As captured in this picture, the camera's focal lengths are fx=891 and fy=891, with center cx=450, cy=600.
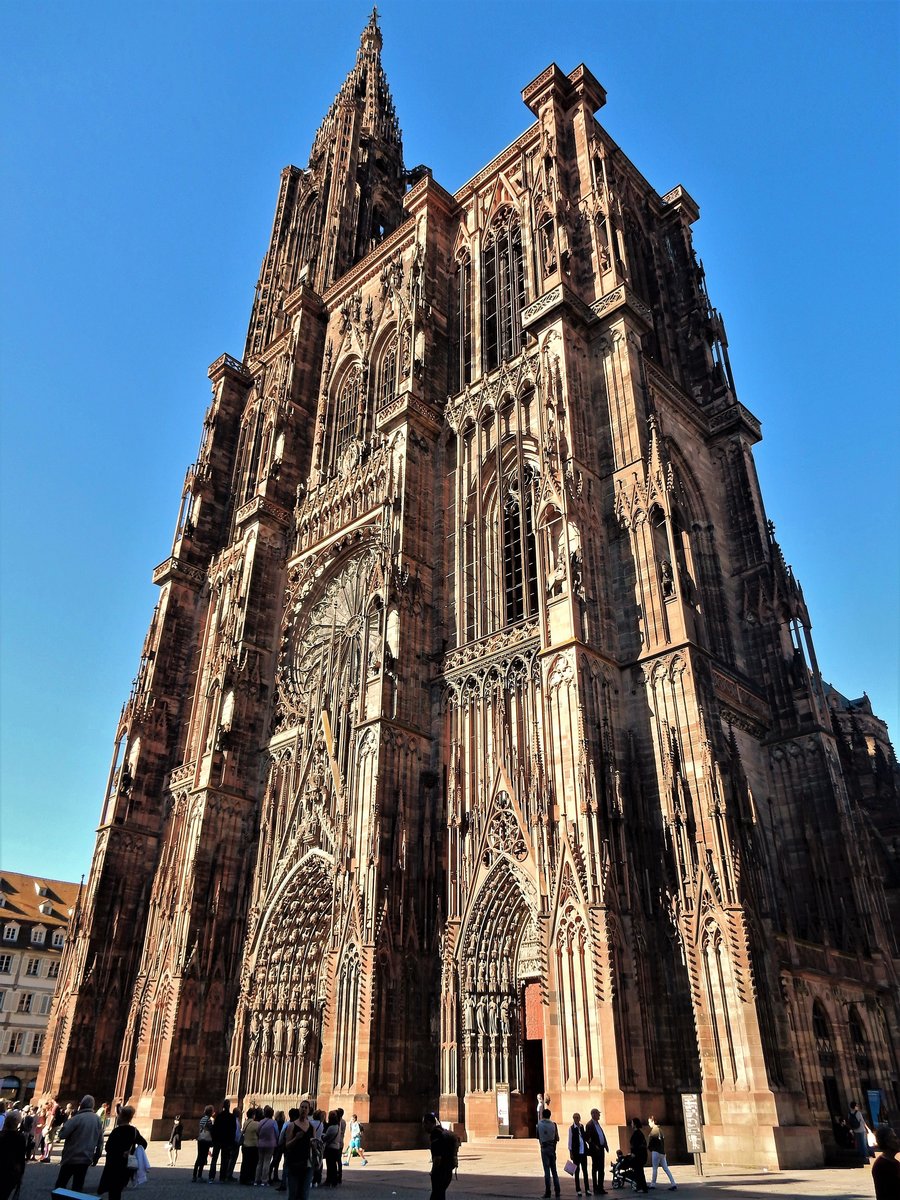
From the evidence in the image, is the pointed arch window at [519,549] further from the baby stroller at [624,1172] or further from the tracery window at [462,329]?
the baby stroller at [624,1172]

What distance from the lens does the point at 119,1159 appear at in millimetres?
9523

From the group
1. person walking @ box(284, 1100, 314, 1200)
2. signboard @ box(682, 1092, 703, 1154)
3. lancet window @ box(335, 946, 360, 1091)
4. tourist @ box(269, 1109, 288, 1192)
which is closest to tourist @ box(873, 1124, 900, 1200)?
person walking @ box(284, 1100, 314, 1200)

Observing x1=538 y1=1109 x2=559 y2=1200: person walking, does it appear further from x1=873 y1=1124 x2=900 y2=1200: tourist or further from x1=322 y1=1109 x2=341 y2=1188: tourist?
x1=873 y1=1124 x2=900 y2=1200: tourist

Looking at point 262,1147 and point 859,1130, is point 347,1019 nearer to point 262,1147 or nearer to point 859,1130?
point 262,1147

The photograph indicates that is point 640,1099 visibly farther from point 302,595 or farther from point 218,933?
point 302,595

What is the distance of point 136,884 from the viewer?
37562 millimetres

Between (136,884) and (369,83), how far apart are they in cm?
5639

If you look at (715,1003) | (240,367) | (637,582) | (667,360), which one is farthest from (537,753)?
(240,367)

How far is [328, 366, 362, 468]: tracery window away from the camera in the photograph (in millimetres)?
40250

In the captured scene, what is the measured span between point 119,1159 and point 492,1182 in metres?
8.20

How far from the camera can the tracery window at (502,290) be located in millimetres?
33688

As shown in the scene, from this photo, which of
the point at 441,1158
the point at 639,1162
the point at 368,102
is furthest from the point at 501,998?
the point at 368,102

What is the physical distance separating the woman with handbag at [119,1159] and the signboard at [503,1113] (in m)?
13.3

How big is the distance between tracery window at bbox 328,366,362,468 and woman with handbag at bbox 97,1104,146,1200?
32122 millimetres
